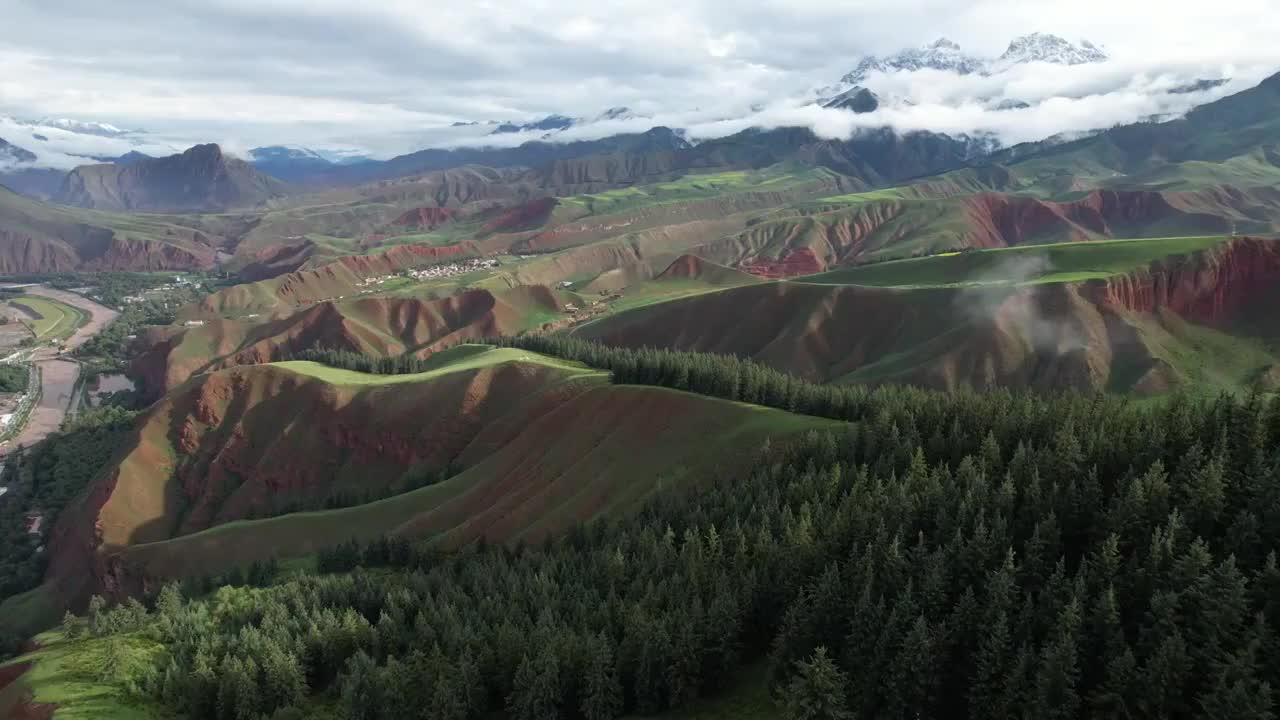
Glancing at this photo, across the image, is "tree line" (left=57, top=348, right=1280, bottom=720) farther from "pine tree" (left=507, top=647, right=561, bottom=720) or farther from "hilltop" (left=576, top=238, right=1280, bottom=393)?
"hilltop" (left=576, top=238, right=1280, bottom=393)

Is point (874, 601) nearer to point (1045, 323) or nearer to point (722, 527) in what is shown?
point (722, 527)

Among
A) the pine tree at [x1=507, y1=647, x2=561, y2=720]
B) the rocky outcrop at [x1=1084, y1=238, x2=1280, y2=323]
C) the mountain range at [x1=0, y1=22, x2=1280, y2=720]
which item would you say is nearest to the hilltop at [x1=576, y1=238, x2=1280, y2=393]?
the rocky outcrop at [x1=1084, y1=238, x2=1280, y2=323]

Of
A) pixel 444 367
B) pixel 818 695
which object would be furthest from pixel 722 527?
pixel 444 367

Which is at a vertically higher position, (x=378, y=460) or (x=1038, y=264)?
(x=1038, y=264)

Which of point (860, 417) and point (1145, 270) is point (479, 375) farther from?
point (1145, 270)

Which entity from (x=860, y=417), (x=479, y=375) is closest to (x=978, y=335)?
(x=860, y=417)
